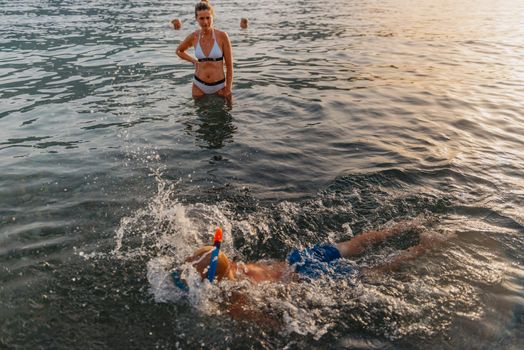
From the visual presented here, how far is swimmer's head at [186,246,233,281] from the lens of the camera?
13.1 feet

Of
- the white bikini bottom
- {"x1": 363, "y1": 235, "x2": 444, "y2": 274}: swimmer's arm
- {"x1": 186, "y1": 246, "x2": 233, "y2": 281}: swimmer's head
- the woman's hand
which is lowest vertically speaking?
{"x1": 363, "y1": 235, "x2": 444, "y2": 274}: swimmer's arm

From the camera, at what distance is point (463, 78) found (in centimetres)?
1320

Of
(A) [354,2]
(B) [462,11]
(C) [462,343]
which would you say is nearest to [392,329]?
(C) [462,343]

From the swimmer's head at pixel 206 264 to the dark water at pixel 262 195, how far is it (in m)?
0.20

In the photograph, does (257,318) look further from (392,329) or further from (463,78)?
(463,78)

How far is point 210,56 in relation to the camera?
10.4 m

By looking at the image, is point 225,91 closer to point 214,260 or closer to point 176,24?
point 214,260

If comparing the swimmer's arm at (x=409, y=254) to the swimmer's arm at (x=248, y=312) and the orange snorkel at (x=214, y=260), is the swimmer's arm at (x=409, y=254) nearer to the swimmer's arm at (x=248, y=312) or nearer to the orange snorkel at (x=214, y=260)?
the swimmer's arm at (x=248, y=312)

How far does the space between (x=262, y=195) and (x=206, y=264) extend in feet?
8.66

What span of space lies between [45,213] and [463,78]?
506 inches

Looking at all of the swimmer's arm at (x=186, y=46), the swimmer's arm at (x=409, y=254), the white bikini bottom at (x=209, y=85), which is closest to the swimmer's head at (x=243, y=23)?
the swimmer's arm at (x=186, y=46)

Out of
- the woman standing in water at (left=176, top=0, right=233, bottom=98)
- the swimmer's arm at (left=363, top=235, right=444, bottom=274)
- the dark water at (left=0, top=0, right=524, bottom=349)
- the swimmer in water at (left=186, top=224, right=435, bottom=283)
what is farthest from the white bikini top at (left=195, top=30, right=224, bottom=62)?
the swimmer's arm at (left=363, top=235, right=444, bottom=274)

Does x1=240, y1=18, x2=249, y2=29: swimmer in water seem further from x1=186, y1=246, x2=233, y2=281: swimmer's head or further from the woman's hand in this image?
x1=186, y1=246, x2=233, y2=281: swimmer's head

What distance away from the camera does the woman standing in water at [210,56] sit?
33.5ft
